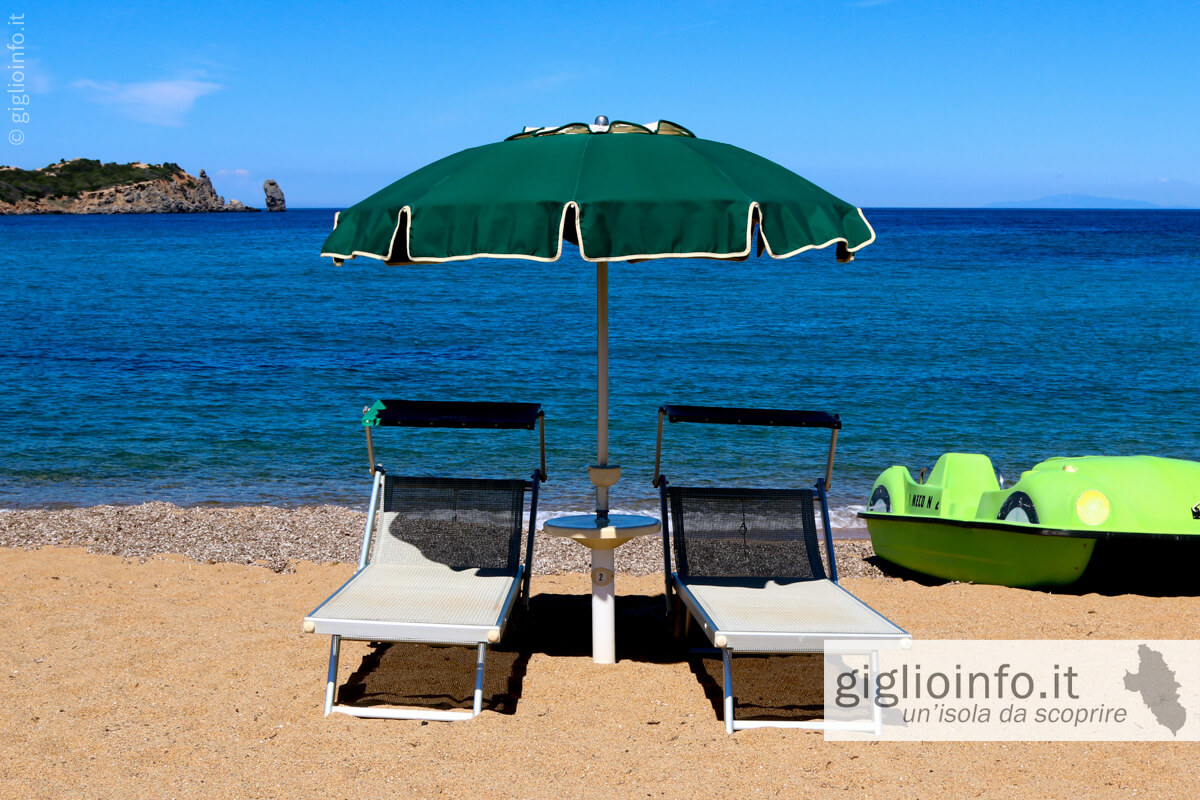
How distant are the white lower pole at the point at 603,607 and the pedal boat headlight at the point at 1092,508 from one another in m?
3.05

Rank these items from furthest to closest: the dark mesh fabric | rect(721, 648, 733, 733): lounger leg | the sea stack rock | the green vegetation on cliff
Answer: the sea stack rock, the green vegetation on cliff, the dark mesh fabric, rect(721, 648, 733, 733): lounger leg

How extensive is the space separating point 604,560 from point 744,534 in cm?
97

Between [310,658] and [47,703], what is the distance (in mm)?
1165

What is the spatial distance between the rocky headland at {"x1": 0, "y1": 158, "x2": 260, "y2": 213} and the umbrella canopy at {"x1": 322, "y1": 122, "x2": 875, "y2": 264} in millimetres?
151755

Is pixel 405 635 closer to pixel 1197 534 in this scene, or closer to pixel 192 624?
pixel 192 624

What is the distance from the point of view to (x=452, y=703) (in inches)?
181

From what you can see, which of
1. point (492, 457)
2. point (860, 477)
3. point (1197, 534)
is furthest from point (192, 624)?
point (860, 477)

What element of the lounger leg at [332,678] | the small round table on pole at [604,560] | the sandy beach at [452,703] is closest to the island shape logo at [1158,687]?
the sandy beach at [452,703]

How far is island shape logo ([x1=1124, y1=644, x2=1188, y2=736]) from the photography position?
4.25m

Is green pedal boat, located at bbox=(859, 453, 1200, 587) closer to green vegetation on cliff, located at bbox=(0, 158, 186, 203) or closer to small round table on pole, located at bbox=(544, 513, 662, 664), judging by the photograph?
small round table on pole, located at bbox=(544, 513, 662, 664)

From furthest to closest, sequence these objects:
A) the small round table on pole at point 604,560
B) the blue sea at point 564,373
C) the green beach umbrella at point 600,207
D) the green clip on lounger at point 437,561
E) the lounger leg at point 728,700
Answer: the blue sea at point 564,373
the small round table on pole at point 604,560
the green clip on lounger at point 437,561
the lounger leg at point 728,700
the green beach umbrella at point 600,207

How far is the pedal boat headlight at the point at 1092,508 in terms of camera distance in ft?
19.7

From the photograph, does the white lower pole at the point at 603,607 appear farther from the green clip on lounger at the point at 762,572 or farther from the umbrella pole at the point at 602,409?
the green clip on lounger at the point at 762,572

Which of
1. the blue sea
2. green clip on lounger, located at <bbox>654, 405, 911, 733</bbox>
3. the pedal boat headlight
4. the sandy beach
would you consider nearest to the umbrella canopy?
green clip on lounger, located at <bbox>654, 405, 911, 733</bbox>
